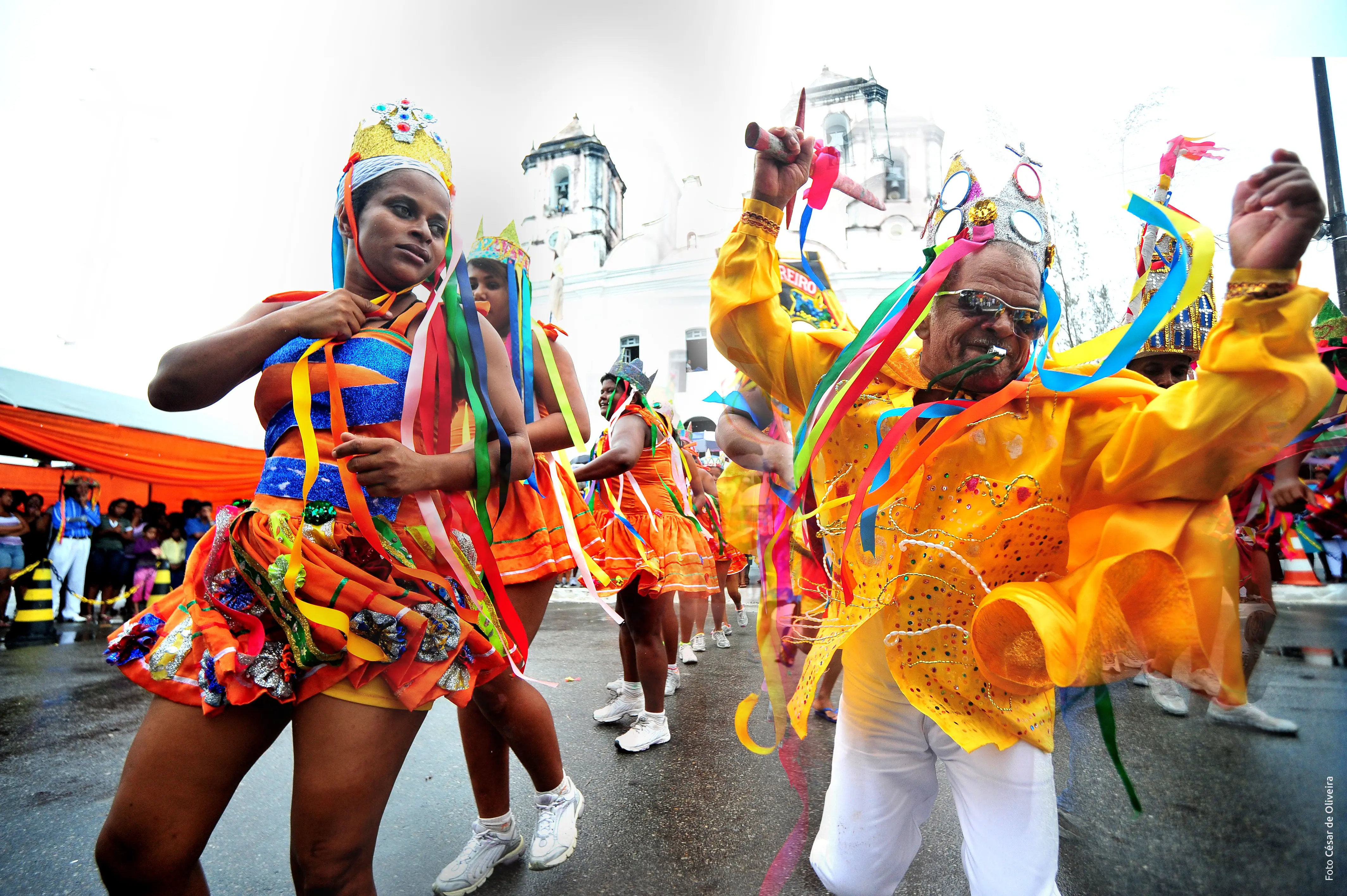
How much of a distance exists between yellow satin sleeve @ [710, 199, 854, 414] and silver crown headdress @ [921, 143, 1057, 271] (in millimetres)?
376

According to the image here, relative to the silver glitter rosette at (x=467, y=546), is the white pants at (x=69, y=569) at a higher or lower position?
lower

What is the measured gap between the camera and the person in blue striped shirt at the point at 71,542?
8625 millimetres

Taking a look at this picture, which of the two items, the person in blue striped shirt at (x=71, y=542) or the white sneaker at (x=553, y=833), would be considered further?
the person in blue striped shirt at (x=71, y=542)

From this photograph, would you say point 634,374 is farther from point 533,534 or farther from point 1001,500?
point 1001,500

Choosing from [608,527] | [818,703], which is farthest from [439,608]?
[818,703]

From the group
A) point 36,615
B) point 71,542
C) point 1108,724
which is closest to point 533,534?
point 1108,724

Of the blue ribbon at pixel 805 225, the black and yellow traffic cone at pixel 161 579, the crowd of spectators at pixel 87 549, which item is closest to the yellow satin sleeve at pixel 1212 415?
the blue ribbon at pixel 805 225

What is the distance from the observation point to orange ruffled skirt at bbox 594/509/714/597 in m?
3.57

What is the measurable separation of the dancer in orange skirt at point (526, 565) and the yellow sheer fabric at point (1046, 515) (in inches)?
32.0

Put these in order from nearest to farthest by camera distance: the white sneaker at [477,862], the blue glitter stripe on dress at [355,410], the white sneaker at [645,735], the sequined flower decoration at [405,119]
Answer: the blue glitter stripe on dress at [355,410], the sequined flower decoration at [405,119], the white sneaker at [477,862], the white sneaker at [645,735]

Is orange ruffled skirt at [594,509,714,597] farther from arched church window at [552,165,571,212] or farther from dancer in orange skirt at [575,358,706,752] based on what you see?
arched church window at [552,165,571,212]

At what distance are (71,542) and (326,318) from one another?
10.3m

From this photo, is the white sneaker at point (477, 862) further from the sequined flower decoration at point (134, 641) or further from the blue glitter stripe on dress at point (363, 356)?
the blue glitter stripe on dress at point (363, 356)

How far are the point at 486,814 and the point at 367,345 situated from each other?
155 centimetres
